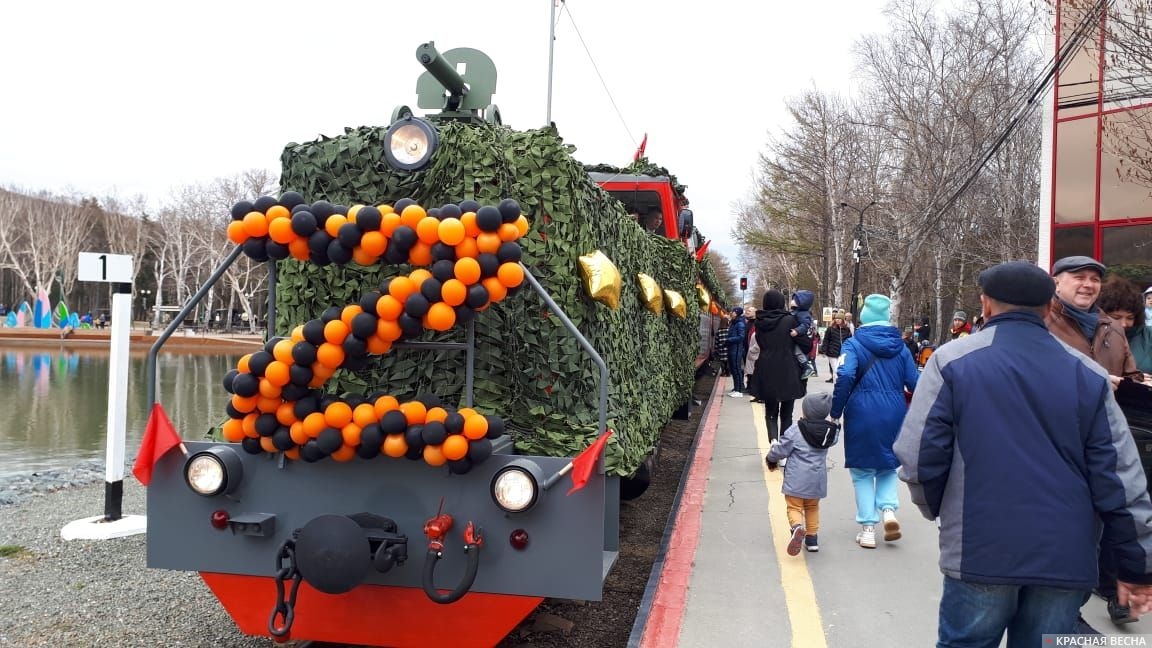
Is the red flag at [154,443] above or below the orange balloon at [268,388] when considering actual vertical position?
below

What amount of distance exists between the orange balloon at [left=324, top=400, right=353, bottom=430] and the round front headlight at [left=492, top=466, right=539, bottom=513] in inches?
26.3

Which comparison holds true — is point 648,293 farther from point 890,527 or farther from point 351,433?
point 351,433

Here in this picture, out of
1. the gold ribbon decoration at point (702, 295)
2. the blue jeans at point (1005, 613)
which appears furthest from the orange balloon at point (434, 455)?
the gold ribbon decoration at point (702, 295)

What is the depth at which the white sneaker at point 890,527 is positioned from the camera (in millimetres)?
5480

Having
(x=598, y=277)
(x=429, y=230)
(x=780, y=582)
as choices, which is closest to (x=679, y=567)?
(x=780, y=582)

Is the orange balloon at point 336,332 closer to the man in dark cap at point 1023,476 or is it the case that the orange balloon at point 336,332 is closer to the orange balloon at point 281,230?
the orange balloon at point 281,230

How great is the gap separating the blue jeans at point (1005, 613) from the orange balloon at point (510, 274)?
1923 millimetres

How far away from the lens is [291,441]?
3229 millimetres

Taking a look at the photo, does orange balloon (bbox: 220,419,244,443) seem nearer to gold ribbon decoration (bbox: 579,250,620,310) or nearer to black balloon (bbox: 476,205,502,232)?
black balloon (bbox: 476,205,502,232)

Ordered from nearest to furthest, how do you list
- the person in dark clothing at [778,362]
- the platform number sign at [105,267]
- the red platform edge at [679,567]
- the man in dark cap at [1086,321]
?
1. the red platform edge at [679,567]
2. the man in dark cap at [1086,321]
3. the platform number sign at [105,267]
4. the person in dark clothing at [778,362]

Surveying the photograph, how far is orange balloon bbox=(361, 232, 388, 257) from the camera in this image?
120 inches

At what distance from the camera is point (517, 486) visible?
10.2ft

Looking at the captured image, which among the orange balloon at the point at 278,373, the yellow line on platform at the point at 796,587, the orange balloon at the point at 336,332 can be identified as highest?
the orange balloon at the point at 336,332

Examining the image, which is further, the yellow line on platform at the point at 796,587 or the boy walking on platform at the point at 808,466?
the boy walking on platform at the point at 808,466
